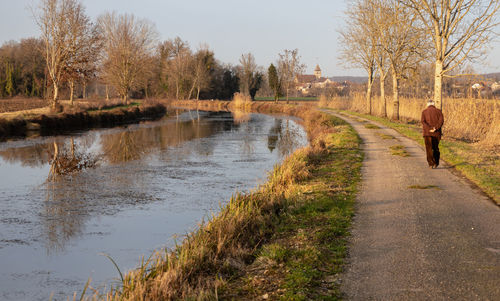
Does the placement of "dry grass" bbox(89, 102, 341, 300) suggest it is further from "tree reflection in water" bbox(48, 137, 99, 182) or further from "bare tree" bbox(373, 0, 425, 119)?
"bare tree" bbox(373, 0, 425, 119)

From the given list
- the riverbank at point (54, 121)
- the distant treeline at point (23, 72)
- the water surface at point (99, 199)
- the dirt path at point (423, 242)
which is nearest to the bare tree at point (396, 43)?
the water surface at point (99, 199)

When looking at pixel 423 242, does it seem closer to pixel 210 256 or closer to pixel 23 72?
pixel 210 256

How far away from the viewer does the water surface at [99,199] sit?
6953 millimetres

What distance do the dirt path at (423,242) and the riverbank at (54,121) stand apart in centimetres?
2211

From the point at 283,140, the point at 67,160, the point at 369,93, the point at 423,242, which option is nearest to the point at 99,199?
the point at 67,160

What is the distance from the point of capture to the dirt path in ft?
14.9

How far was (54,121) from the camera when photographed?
94.6 ft

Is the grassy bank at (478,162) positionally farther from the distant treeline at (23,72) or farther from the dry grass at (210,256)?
the distant treeline at (23,72)

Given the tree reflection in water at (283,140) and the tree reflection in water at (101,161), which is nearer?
the tree reflection in water at (101,161)

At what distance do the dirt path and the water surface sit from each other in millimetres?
3670

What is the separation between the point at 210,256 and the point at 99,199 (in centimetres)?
592

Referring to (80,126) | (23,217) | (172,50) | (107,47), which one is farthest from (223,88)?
(23,217)

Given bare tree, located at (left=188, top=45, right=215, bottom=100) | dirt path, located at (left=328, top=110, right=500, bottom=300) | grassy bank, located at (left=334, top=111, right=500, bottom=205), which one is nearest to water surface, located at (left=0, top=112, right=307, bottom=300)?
dirt path, located at (left=328, top=110, right=500, bottom=300)

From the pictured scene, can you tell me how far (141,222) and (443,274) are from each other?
20.7 ft
